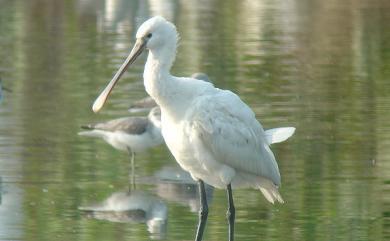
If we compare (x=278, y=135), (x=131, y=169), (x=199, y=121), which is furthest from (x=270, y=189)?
(x=131, y=169)

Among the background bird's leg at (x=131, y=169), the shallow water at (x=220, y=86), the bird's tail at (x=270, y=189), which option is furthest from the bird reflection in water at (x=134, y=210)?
the bird's tail at (x=270, y=189)

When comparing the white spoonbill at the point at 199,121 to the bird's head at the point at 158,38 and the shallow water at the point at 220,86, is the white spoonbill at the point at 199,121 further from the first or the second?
the shallow water at the point at 220,86

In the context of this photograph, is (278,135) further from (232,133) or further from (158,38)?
(158,38)

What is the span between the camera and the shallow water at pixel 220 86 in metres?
11.3

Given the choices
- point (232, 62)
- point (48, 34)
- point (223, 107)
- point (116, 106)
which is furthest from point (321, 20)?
point (223, 107)

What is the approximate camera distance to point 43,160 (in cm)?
1428

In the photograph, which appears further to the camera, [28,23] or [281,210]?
[28,23]

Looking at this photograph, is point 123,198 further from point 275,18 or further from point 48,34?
point 275,18

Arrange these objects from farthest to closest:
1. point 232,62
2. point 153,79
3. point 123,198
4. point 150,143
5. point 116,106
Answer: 1. point 232,62
2. point 116,106
3. point 150,143
4. point 123,198
5. point 153,79

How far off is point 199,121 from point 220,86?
31.4ft

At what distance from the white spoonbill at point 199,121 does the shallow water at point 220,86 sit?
99 cm

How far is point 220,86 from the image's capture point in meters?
19.0

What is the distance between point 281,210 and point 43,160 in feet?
11.3

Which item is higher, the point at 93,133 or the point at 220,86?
the point at 93,133
